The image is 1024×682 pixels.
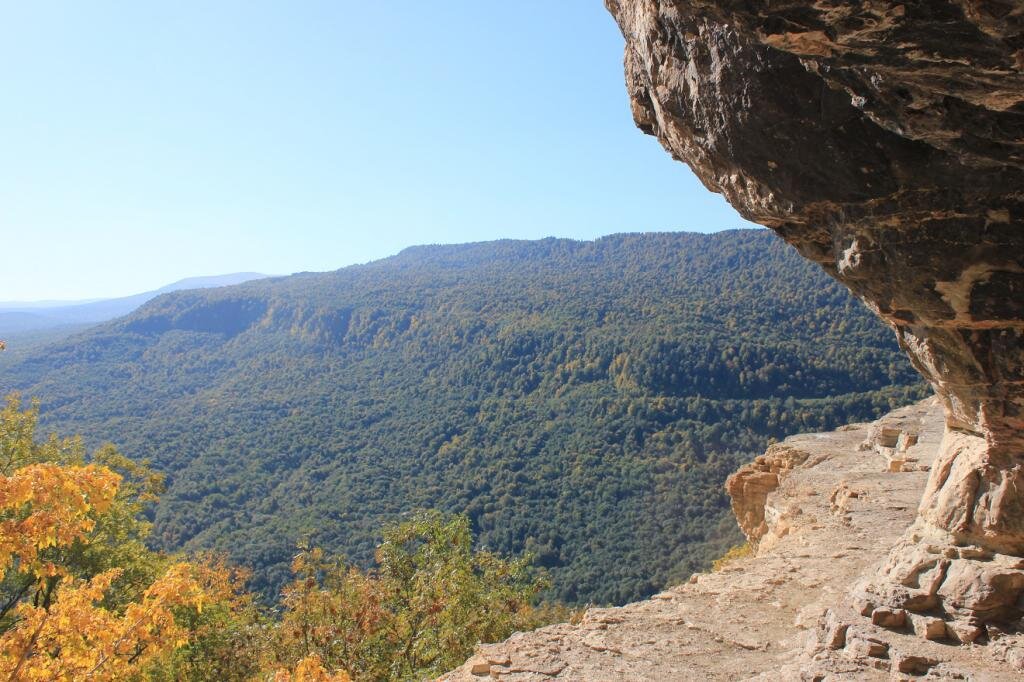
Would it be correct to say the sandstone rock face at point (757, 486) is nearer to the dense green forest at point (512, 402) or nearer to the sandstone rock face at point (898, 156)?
the sandstone rock face at point (898, 156)

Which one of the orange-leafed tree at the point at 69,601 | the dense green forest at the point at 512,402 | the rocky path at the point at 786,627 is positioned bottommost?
the dense green forest at the point at 512,402

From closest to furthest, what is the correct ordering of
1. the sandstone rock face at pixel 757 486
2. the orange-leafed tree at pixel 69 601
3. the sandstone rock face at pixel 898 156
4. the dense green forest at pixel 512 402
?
the sandstone rock face at pixel 898 156 < the orange-leafed tree at pixel 69 601 < the sandstone rock face at pixel 757 486 < the dense green forest at pixel 512 402

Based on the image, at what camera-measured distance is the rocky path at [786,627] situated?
6.68m

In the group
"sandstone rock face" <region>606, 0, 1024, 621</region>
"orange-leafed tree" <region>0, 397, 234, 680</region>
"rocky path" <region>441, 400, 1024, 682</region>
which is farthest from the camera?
Answer: "rocky path" <region>441, 400, 1024, 682</region>

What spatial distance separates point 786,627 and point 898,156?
676 cm

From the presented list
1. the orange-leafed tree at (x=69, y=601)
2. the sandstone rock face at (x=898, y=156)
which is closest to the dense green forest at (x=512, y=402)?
the orange-leafed tree at (x=69, y=601)

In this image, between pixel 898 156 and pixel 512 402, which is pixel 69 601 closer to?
pixel 898 156

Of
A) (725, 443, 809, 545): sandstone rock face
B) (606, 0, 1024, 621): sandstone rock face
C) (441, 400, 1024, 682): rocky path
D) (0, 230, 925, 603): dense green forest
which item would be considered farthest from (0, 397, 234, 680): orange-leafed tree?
(0, 230, 925, 603): dense green forest

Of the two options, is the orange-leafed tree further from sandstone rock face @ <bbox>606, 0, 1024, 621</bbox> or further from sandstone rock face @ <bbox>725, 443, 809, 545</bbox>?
sandstone rock face @ <bbox>725, 443, 809, 545</bbox>

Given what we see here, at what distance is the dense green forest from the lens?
5488 cm

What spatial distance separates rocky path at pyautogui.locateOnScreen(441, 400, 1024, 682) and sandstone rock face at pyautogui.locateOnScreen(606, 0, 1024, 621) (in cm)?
79

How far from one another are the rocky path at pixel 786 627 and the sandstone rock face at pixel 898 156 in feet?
2.58

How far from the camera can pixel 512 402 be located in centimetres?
8731

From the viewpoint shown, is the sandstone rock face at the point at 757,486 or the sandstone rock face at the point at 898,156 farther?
the sandstone rock face at the point at 757,486
